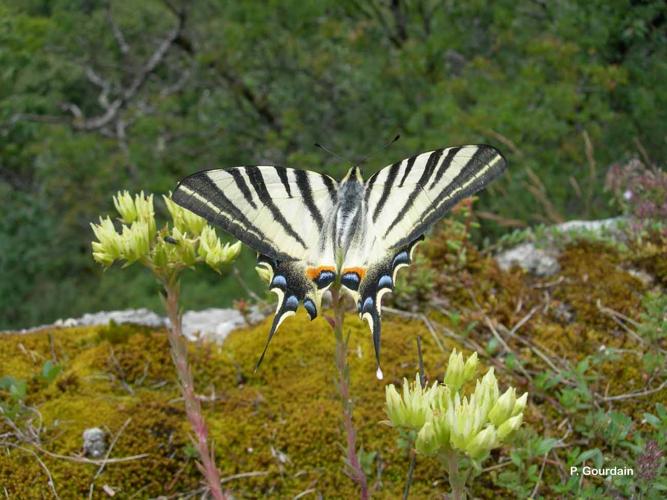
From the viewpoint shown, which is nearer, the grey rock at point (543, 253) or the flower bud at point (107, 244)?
the flower bud at point (107, 244)

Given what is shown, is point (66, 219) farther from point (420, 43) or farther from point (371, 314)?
point (371, 314)

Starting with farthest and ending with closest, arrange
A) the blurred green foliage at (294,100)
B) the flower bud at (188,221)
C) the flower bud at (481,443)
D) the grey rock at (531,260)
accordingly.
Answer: the blurred green foliage at (294,100) → the grey rock at (531,260) → the flower bud at (188,221) → the flower bud at (481,443)

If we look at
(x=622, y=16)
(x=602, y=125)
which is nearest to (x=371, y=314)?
(x=622, y=16)

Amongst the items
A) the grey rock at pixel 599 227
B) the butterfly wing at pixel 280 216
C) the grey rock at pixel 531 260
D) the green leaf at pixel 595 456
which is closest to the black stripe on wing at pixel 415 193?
the butterfly wing at pixel 280 216

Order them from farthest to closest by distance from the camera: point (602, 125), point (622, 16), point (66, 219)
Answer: point (66, 219)
point (602, 125)
point (622, 16)

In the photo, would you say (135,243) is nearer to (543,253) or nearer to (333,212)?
(333,212)

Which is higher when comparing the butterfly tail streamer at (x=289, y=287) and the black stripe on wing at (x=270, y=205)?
the black stripe on wing at (x=270, y=205)

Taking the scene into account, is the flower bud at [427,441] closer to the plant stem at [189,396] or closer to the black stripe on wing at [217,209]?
the plant stem at [189,396]
